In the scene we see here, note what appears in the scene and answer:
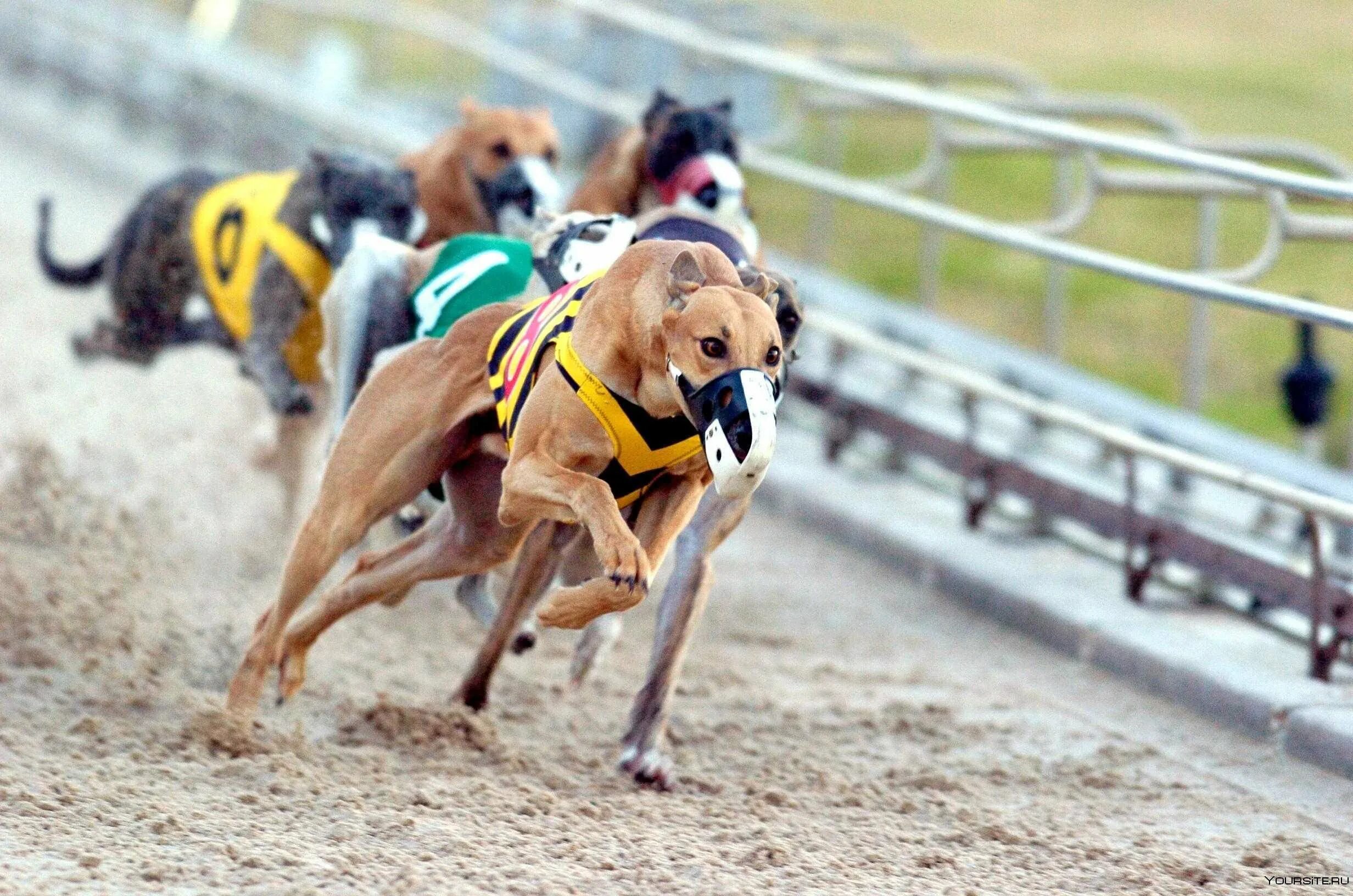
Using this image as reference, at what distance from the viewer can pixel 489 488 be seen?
143 inches

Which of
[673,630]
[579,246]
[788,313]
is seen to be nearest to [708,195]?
[579,246]

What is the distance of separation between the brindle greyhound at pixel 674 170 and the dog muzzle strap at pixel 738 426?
1.27 metres

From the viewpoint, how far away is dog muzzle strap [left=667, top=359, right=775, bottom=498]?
9.09 feet

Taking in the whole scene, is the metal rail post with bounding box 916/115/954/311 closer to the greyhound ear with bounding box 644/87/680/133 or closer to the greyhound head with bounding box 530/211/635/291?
the greyhound ear with bounding box 644/87/680/133

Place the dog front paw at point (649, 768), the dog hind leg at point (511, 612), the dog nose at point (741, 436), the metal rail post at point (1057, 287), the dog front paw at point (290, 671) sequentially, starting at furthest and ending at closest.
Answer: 1. the metal rail post at point (1057, 287)
2. the dog hind leg at point (511, 612)
3. the dog front paw at point (290, 671)
4. the dog front paw at point (649, 768)
5. the dog nose at point (741, 436)

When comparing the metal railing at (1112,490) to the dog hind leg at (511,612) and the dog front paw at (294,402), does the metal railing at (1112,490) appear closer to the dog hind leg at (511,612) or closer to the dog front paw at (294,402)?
the dog hind leg at (511,612)

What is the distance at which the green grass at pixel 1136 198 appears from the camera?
11430mm

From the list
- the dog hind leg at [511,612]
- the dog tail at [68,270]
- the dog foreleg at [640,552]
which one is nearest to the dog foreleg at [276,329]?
the dog hind leg at [511,612]

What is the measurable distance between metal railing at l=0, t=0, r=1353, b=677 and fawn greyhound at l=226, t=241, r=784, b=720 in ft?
5.40

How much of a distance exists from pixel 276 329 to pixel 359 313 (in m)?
0.88

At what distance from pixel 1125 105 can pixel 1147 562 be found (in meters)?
2.08

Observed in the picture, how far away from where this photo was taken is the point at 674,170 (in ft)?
15.3

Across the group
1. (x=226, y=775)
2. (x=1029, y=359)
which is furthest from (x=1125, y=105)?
(x=226, y=775)

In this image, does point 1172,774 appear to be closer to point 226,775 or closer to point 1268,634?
point 1268,634
